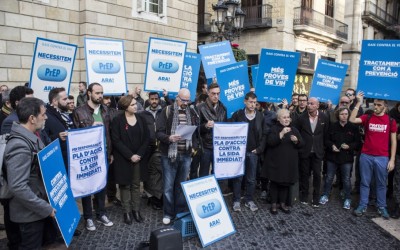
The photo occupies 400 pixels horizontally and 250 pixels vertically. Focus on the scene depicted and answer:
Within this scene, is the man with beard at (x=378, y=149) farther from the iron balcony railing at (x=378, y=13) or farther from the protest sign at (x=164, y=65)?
the iron balcony railing at (x=378, y=13)

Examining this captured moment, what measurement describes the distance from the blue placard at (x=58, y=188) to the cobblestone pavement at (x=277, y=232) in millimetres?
1101

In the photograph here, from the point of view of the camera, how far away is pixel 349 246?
4566 mm

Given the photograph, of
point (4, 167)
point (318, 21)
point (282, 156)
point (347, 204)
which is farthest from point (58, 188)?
point (318, 21)

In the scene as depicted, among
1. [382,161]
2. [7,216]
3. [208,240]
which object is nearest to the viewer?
[7,216]

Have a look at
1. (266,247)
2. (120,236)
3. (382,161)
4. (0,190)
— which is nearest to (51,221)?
(0,190)

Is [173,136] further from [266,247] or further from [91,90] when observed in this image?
[266,247]

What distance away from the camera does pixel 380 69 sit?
18.0 ft

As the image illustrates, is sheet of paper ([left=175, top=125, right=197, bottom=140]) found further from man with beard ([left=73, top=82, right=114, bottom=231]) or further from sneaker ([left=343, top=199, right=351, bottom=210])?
sneaker ([left=343, top=199, right=351, bottom=210])

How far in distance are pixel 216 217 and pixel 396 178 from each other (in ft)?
11.5

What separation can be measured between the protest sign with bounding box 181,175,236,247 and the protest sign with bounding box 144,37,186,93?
218cm

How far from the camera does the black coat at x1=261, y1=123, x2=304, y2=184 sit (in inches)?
221

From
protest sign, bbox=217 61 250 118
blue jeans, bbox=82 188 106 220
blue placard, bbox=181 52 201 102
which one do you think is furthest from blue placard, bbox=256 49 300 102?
blue jeans, bbox=82 188 106 220

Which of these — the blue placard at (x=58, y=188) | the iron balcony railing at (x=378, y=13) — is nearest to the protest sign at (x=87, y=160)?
the blue placard at (x=58, y=188)

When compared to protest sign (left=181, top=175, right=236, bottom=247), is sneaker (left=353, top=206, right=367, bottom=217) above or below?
below
